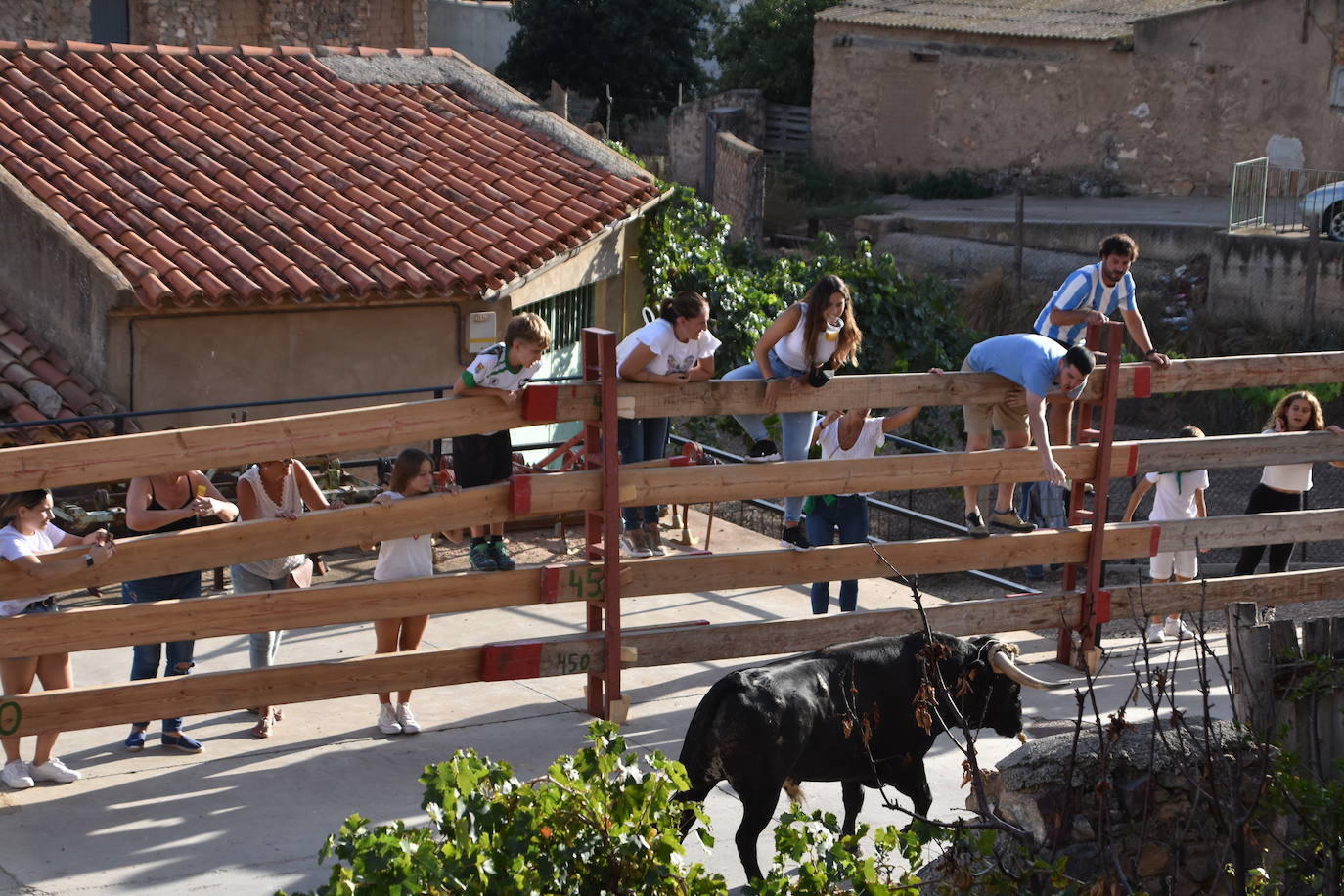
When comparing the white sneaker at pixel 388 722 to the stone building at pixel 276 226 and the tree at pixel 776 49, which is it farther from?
the tree at pixel 776 49

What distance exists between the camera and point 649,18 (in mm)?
31062

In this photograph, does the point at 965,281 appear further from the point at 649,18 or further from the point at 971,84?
the point at 649,18

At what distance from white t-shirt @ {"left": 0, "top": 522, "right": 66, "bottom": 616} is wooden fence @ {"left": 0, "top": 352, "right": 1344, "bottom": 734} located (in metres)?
0.09

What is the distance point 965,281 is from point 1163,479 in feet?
50.6

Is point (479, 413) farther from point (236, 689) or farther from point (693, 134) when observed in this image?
point (693, 134)

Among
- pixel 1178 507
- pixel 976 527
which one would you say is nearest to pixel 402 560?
pixel 976 527

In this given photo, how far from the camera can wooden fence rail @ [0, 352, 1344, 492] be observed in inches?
239

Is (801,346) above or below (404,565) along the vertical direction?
above

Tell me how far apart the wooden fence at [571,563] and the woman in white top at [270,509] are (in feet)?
1.69

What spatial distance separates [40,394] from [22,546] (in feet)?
19.2

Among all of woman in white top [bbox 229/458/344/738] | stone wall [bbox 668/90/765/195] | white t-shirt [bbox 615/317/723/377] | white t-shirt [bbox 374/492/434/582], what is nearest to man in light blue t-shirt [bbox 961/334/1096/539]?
white t-shirt [bbox 615/317/723/377]

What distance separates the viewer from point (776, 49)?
107ft

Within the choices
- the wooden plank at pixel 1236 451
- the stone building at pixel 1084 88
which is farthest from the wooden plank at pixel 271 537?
the stone building at pixel 1084 88

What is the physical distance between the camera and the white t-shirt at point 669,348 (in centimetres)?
757
